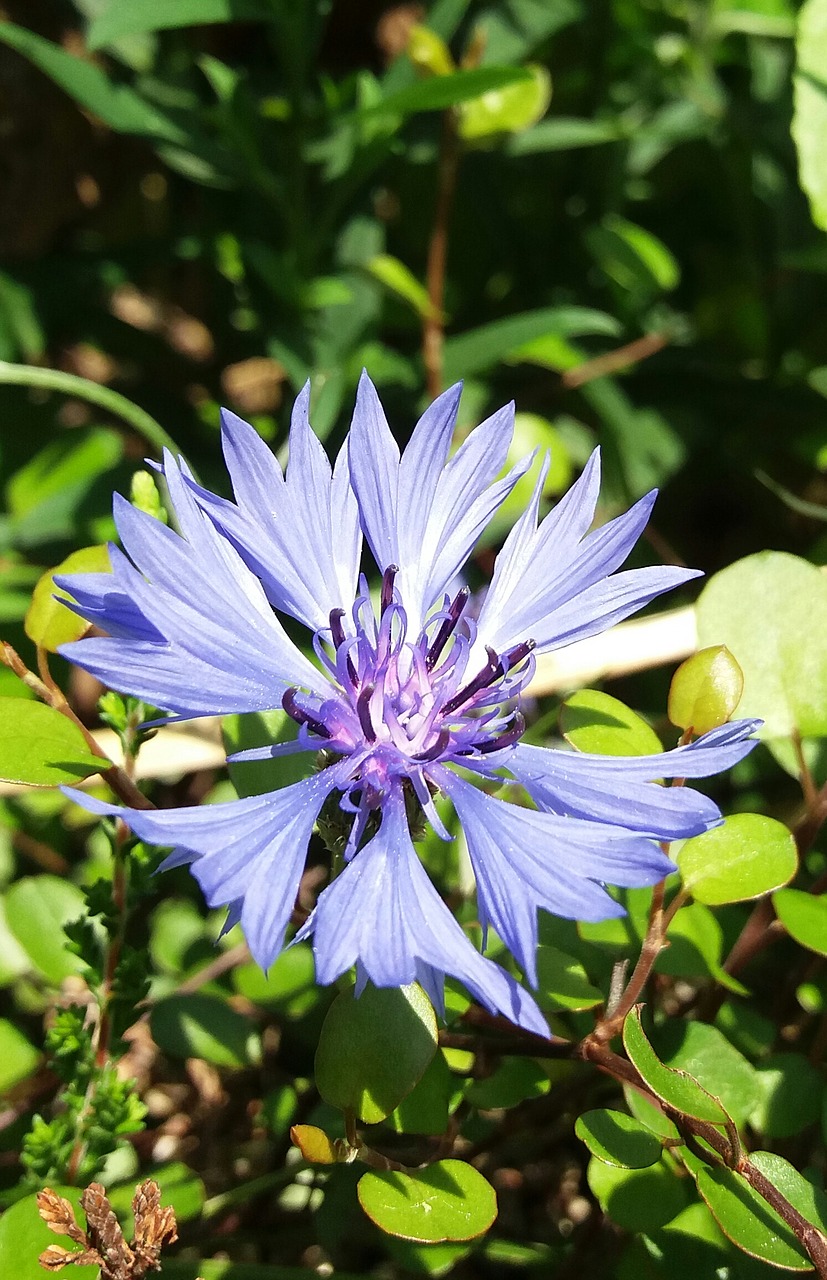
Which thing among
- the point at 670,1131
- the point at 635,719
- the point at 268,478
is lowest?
the point at 670,1131

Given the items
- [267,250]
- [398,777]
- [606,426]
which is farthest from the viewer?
[606,426]

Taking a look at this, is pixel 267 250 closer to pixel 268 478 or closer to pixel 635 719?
pixel 268 478

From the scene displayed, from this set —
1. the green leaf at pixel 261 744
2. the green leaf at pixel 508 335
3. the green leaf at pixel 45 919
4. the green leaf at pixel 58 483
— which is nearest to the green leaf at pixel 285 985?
the green leaf at pixel 45 919

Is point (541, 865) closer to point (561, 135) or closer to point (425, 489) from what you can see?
point (425, 489)

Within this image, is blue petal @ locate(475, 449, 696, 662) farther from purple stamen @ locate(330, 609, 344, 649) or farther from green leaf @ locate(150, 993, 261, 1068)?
green leaf @ locate(150, 993, 261, 1068)

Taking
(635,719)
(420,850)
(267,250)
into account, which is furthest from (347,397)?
(635,719)
